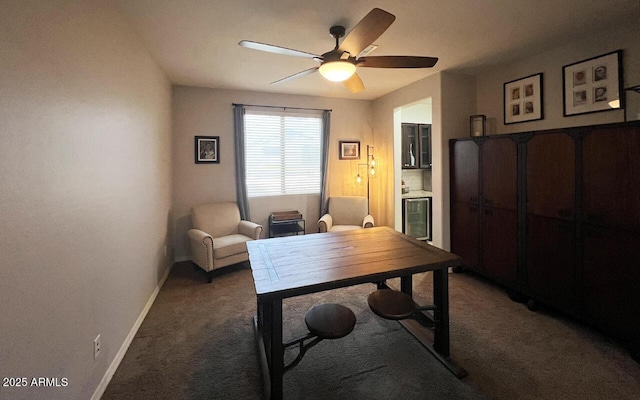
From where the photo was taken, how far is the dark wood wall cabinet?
2.00 metres

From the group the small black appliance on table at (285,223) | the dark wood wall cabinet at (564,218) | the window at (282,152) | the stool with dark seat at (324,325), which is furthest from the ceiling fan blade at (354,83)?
the small black appliance on table at (285,223)

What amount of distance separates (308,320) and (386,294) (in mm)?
595

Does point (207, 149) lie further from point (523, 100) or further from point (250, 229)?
point (523, 100)

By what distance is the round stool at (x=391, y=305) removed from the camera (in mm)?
1708

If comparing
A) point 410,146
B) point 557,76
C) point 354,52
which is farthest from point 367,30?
point 410,146

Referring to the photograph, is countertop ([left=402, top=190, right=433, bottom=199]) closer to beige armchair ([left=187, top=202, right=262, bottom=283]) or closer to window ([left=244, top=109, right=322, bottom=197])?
window ([left=244, top=109, right=322, bottom=197])

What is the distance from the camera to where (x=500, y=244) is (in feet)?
9.75

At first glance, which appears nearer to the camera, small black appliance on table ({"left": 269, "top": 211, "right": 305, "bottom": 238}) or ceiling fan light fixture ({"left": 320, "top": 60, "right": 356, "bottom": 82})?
ceiling fan light fixture ({"left": 320, "top": 60, "right": 356, "bottom": 82})

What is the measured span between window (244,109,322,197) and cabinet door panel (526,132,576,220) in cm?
293

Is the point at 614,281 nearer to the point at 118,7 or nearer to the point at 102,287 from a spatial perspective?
the point at 102,287

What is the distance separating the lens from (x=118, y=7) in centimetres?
202

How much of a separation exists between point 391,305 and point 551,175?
196 cm

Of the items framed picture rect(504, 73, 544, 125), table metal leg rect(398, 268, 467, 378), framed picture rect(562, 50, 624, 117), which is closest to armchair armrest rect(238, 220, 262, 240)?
table metal leg rect(398, 268, 467, 378)

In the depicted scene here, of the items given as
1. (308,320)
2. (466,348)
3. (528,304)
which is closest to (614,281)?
(528,304)
